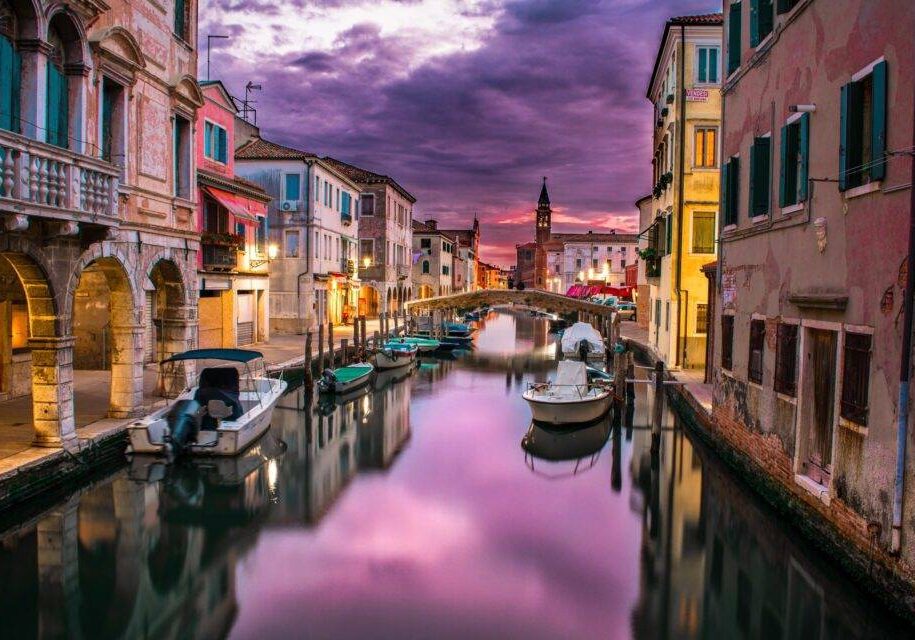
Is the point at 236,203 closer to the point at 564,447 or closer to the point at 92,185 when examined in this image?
the point at 92,185

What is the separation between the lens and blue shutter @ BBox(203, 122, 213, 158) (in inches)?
939

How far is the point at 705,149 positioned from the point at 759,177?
12041 millimetres

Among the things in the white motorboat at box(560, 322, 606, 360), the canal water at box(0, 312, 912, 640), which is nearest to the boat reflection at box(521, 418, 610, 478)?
the canal water at box(0, 312, 912, 640)

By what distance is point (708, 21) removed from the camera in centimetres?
2294

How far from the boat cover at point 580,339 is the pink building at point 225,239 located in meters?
13.9

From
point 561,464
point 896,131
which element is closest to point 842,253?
point 896,131

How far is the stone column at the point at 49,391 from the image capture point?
11.4m

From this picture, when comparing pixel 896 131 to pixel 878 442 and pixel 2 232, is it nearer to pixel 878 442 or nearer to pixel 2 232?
pixel 878 442

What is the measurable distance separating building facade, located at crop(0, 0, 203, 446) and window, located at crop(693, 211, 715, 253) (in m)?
15.3

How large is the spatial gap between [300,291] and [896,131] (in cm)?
2812

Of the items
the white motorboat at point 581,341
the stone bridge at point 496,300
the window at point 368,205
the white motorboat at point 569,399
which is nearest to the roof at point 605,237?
the stone bridge at point 496,300

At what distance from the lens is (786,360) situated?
1091 cm

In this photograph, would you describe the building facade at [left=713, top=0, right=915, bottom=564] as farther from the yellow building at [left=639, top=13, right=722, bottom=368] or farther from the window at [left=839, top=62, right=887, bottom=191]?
the yellow building at [left=639, top=13, right=722, bottom=368]

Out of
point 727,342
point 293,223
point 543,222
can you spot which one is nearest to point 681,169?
point 727,342
